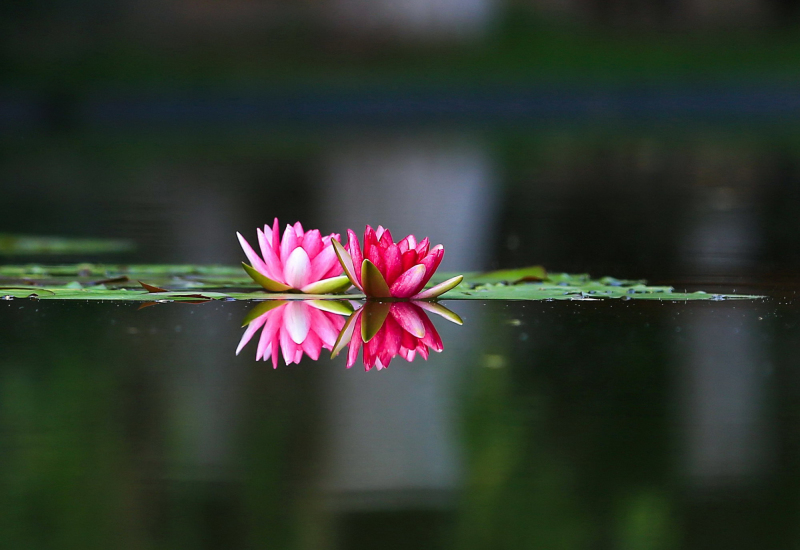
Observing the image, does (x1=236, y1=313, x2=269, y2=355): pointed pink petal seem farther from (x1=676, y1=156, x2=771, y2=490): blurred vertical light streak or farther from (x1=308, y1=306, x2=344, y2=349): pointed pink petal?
(x1=676, y1=156, x2=771, y2=490): blurred vertical light streak

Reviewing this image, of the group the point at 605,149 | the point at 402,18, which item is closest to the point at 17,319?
the point at 605,149

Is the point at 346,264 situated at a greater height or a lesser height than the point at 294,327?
greater

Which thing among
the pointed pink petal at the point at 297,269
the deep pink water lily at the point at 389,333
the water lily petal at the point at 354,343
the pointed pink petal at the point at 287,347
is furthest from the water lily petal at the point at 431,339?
the pointed pink petal at the point at 297,269

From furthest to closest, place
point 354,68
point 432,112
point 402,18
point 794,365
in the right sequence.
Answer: point 402,18, point 354,68, point 432,112, point 794,365

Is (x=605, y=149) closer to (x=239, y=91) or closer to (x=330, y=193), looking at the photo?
(x=330, y=193)

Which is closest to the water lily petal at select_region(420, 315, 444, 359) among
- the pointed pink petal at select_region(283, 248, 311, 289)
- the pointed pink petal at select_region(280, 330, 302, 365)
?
the pointed pink petal at select_region(280, 330, 302, 365)

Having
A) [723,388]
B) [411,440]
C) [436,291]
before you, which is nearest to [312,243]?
[436,291]

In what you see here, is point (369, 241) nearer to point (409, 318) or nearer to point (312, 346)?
point (409, 318)
